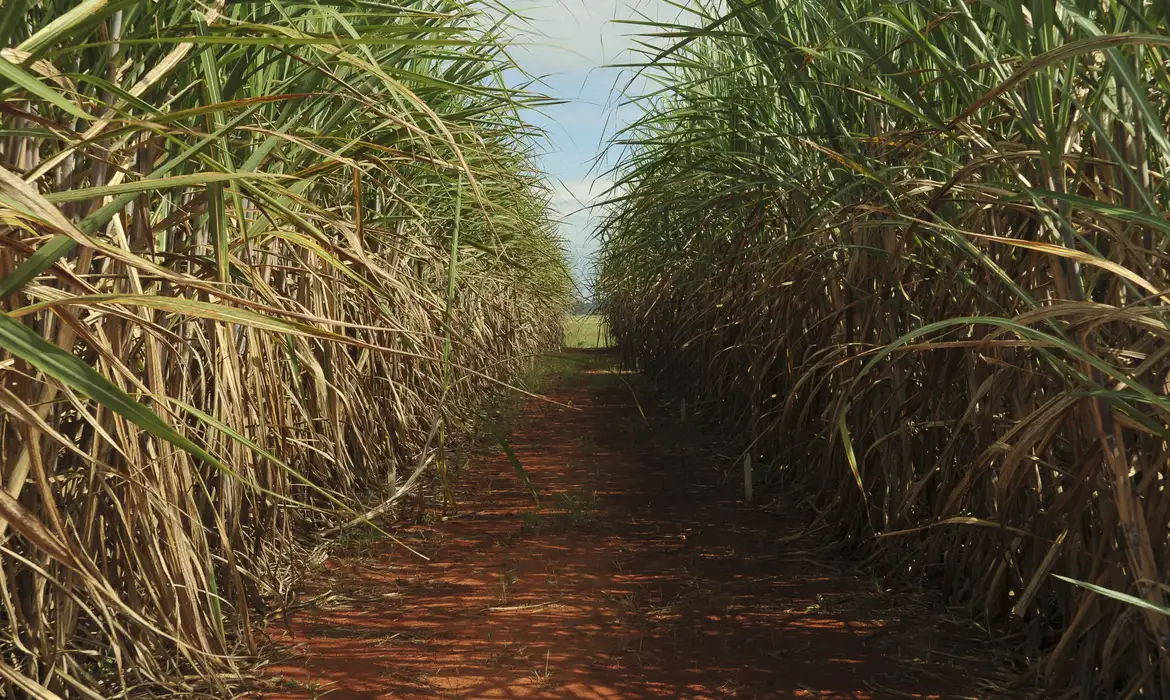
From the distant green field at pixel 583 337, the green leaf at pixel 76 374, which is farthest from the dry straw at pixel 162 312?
the distant green field at pixel 583 337

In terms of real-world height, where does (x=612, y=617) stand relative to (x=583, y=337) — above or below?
below

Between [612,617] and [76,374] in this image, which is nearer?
[76,374]

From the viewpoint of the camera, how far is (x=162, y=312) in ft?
6.50

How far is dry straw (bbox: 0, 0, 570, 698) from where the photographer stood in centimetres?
102

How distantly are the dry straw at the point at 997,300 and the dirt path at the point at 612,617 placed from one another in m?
0.21

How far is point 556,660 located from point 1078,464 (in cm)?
126

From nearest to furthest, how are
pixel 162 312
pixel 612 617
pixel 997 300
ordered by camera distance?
pixel 162 312 < pixel 997 300 < pixel 612 617

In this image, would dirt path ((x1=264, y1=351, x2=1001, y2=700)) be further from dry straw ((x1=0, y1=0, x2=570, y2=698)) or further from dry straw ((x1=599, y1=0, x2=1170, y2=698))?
dry straw ((x1=0, y1=0, x2=570, y2=698))

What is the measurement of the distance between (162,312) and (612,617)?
1412 millimetres

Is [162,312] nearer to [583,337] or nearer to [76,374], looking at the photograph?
[76,374]

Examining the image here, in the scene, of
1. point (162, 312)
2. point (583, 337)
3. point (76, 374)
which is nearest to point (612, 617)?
point (162, 312)

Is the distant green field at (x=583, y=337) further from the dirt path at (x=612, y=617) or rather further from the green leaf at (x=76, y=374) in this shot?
the green leaf at (x=76, y=374)

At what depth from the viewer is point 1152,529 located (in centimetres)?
161

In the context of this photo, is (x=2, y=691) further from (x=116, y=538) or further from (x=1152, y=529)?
(x=1152, y=529)
